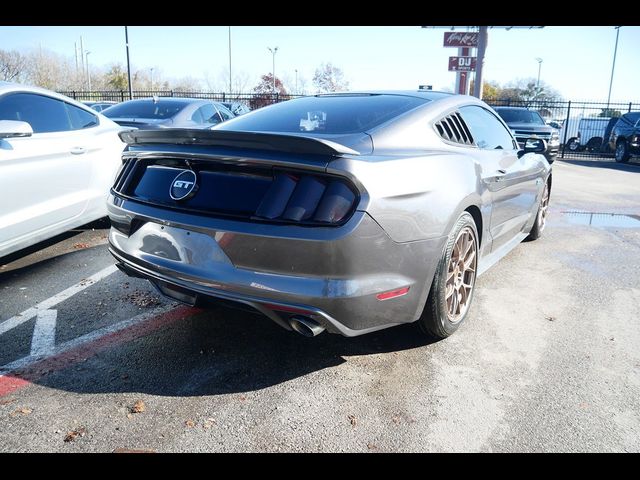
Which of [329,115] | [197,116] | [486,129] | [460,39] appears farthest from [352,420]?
[460,39]

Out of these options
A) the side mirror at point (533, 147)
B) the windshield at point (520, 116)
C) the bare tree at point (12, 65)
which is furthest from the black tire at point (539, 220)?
the bare tree at point (12, 65)

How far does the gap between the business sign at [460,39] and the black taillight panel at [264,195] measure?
62.3 feet

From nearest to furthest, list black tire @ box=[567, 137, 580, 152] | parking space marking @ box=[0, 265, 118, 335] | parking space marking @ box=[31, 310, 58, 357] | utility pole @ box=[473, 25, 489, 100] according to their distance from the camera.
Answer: parking space marking @ box=[31, 310, 58, 357], parking space marking @ box=[0, 265, 118, 335], utility pole @ box=[473, 25, 489, 100], black tire @ box=[567, 137, 580, 152]

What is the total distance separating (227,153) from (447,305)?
156cm

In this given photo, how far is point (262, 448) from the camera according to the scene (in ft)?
6.84

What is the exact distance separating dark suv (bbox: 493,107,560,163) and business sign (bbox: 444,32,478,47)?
556 cm

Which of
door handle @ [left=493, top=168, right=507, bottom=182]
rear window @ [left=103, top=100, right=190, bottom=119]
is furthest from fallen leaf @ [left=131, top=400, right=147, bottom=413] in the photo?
rear window @ [left=103, top=100, right=190, bottom=119]

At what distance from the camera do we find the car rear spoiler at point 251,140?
2.31m

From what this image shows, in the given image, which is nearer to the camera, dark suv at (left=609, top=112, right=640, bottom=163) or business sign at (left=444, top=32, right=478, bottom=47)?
dark suv at (left=609, top=112, right=640, bottom=163)

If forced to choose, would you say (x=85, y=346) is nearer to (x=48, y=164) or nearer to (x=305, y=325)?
(x=305, y=325)

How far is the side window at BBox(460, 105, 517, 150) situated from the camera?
3.68m

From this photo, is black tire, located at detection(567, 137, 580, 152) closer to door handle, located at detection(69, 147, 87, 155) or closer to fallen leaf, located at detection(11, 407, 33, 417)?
door handle, located at detection(69, 147, 87, 155)

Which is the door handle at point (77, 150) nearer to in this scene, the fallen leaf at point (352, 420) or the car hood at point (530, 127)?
the fallen leaf at point (352, 420)
